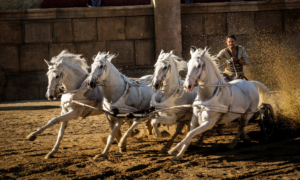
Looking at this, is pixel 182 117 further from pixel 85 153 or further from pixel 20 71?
pixel 20 71

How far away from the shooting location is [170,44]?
42.4 feet

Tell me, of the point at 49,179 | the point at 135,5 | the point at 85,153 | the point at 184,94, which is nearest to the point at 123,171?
the point at 49,179

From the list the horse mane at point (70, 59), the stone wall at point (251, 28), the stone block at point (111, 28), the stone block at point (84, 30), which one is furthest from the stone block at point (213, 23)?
the horse mane at point (70, 59)

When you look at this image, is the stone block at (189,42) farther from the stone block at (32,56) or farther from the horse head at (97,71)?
the horse head at (97,71)

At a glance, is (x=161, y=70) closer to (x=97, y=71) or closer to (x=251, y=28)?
(x=97, y=71)

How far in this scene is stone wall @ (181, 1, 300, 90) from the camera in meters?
13.2

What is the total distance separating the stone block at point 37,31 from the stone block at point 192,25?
5187mm

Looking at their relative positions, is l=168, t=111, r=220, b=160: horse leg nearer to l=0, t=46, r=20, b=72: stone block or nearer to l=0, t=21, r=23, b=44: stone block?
l=0, t=46, r=20, b=72: stone block

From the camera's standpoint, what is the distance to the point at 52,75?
18.2 feet

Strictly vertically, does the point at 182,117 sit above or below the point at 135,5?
below

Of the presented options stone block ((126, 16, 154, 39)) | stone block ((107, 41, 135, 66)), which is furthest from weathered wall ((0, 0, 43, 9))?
stone block ((126, 16, 154, 39))

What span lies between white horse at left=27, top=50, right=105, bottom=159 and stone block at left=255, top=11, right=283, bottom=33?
9.26m

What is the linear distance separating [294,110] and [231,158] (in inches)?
127

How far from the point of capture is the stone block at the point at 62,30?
1302 centimetres
